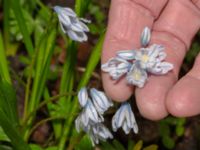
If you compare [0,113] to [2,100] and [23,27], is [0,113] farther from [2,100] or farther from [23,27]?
[23,27]

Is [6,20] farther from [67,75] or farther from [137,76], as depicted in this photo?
[137,76]

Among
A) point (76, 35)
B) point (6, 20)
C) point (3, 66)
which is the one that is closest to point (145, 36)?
point (76, 35)

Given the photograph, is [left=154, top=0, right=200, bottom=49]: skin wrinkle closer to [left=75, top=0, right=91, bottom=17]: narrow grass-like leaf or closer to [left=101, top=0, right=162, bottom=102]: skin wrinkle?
[left=101, top=0, right=162, bottom=102]: skin wrinkle

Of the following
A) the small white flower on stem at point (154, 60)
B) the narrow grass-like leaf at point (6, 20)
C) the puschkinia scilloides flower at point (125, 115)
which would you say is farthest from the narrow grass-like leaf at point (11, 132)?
the narrow grass-like leaf at point (6, 20)

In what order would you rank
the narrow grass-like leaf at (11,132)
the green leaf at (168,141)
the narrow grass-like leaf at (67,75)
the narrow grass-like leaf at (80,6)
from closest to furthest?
the narrow grass-like leaf at (11,132)
the narrow grass-like leaf at (80,6)
the narrow grass-like leaf at (67,75)
the green leaf at (168,141)

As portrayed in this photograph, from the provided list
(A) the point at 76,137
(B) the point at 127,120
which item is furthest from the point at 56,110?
(B) the point at 127,120

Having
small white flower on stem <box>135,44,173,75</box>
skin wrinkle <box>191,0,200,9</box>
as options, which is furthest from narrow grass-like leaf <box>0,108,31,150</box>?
skin wrinkle <box>191,0,200,9</box>

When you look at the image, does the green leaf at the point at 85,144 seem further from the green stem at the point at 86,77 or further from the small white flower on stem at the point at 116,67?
the small white flower on stem at the point at 116,67
